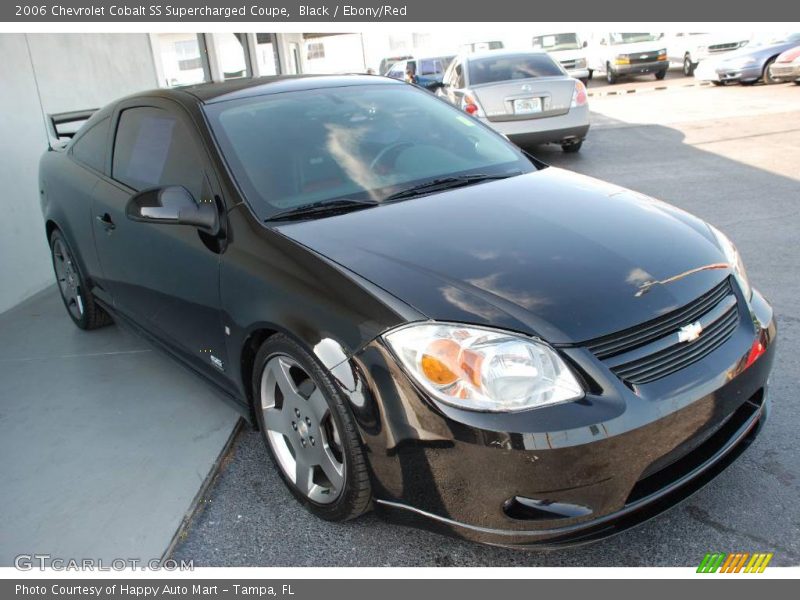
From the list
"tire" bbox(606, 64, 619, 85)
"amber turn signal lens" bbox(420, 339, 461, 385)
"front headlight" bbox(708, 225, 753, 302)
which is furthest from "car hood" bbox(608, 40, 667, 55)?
"amber turn signal lens" bbox(420, 339, 461, 385)

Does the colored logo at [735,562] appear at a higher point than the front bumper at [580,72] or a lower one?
higher

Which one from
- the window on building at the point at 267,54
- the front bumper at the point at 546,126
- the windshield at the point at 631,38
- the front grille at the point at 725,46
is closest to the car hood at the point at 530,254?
the front bumper at the point at 546,126

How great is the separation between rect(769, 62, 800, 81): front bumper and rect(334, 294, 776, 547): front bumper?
13.8 metres

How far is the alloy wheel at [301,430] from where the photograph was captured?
2520 millimetres

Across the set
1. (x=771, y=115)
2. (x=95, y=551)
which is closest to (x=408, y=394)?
(x=95, y=551)

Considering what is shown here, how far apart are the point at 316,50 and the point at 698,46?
64.7 feet

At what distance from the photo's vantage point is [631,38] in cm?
1938

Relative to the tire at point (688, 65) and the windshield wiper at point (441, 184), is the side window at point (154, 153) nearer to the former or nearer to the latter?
the windshield wiper at point (441, 184)

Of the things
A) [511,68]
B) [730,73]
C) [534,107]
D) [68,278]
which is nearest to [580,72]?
[730,73]

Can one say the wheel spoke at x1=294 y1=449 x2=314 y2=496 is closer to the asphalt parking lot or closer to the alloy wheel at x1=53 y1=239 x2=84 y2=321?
the asphalt parking lot

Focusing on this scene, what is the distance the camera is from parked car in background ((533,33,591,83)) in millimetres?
20531

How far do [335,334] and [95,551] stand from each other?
49.8 inches

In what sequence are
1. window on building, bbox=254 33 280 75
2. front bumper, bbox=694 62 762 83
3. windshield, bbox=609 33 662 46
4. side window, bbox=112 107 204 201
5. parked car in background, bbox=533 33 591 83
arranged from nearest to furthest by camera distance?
1. side window, bbox=112 107 204 201
2. front bumper, bbox=694 62 762 83
3. window on building, bbox=254 33 280 75
4. windshield, bbox=609 33 662 46
5. parked car in background, bbox=533 33 591 83

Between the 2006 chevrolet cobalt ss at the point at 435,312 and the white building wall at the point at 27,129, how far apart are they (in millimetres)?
2420
